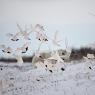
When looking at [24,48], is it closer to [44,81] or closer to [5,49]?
[5,49]

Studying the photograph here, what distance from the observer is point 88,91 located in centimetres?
151

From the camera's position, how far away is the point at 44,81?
150 cm

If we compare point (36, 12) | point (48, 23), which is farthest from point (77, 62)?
point (36, 12)

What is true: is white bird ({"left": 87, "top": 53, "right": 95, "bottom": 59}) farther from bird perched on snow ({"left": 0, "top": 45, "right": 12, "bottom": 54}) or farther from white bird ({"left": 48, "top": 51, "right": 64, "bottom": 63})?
bird perched on snow ({"left": 0, "top": 45, "right": 12, "bottom": 54})

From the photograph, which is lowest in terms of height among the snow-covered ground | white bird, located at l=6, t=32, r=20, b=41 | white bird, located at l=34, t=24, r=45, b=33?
the snow-covered ground

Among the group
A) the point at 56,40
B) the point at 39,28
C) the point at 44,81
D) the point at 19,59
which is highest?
the point at 39,28

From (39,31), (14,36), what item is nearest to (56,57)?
(39,31)

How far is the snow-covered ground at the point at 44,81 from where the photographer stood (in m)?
1.50

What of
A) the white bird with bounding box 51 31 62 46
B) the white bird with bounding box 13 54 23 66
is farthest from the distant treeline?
the white bird with bounding box 51 31 62 46

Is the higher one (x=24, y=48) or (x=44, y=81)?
(x=24, y=48)

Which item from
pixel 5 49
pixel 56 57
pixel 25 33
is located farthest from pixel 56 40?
pixel 5 49

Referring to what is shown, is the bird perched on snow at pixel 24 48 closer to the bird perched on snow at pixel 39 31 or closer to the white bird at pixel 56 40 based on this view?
the bird perched on snow at pixel 39 31

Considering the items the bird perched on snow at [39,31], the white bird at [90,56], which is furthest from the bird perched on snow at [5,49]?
the white bird at [90,56]

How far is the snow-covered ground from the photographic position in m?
1.50
